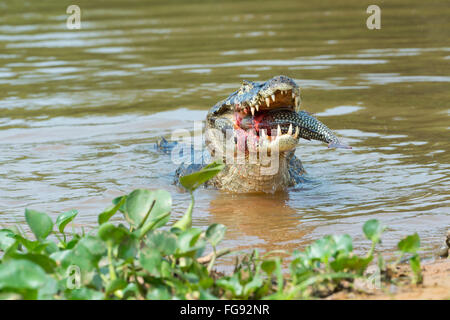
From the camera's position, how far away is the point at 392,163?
230 inches

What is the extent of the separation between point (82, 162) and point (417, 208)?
3132 millimetres

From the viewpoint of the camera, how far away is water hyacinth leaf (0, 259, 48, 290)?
2.26 metres

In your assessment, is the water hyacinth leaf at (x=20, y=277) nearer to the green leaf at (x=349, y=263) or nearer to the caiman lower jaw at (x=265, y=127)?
the green leaf at (x=349, y=263)

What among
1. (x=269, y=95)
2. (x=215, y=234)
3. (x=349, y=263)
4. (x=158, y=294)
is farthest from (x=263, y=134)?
(x=158, y=294)

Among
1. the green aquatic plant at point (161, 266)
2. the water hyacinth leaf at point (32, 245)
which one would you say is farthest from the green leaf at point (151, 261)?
the water hyacinth leaf at point (32, 245)

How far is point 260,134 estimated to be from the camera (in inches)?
187

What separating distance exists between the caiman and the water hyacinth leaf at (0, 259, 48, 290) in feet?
8.15

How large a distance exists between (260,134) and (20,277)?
2.69 m

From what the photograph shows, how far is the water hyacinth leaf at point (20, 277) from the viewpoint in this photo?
2.26m

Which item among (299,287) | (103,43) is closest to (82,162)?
(299,287)

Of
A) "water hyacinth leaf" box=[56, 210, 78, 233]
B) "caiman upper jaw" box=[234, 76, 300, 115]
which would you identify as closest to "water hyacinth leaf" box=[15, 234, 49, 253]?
"water hyacinth leaf" box=[56, 210, 78, 233]

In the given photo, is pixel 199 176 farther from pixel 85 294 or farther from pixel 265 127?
pixel 265 127

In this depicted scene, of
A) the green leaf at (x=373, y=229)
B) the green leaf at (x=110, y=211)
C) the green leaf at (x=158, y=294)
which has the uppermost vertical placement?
the green leaf at (x=110, y=211)
